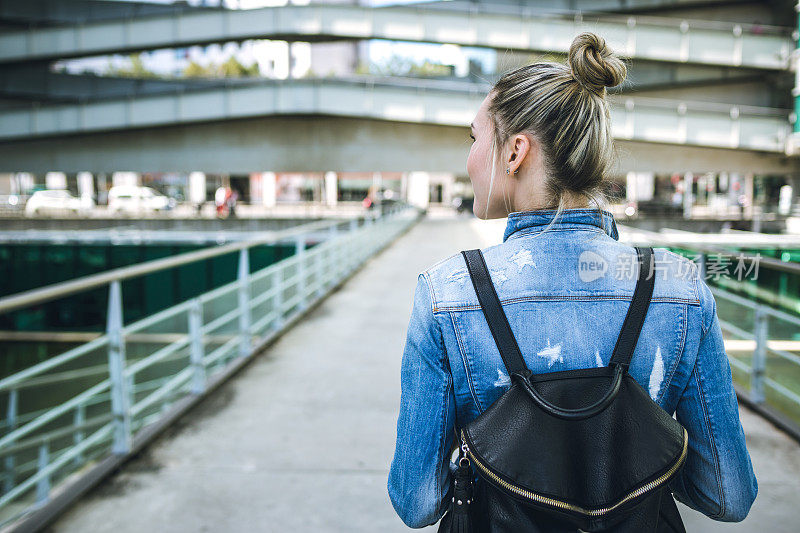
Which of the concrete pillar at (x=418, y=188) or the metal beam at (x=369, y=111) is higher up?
the metal beam at (x=369, y=111)

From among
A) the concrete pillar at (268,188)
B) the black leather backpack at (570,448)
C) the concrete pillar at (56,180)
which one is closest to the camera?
the black leather backpack at (570,448)

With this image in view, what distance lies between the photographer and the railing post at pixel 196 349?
4789mm

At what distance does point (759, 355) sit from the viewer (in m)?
4.64

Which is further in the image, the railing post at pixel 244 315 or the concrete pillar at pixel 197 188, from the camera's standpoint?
the concrete pillar at pixel 197 188

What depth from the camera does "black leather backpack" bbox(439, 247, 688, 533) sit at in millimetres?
1041

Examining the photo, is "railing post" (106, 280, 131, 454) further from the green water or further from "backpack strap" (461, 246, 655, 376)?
the green water

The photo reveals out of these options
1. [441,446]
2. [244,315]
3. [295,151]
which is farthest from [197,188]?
[441,446]

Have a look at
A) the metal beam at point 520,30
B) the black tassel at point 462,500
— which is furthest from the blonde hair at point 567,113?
the metal beam at point 520,30

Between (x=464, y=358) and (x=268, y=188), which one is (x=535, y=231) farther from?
(x=268, y=188)

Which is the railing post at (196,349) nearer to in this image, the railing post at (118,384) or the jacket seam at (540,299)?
the railing post at (118,384)

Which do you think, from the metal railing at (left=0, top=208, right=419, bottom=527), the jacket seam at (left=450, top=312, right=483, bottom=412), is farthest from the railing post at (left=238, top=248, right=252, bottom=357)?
the jacket seam at (left=450, top=312, right=483, bottom=412)

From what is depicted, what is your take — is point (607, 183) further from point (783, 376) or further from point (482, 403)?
point (783, 376)

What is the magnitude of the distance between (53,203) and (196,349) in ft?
119

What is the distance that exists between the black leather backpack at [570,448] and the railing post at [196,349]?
13.2 ft
